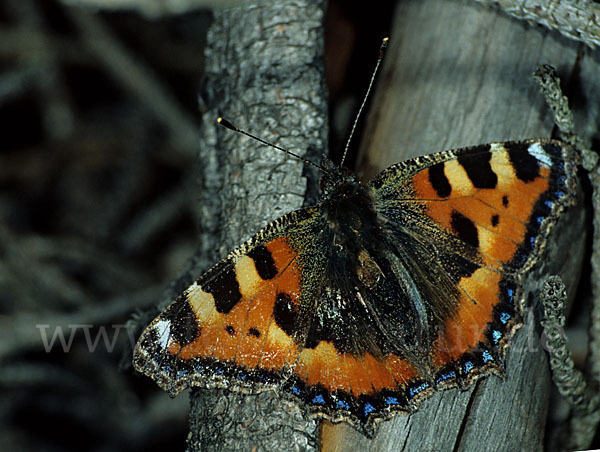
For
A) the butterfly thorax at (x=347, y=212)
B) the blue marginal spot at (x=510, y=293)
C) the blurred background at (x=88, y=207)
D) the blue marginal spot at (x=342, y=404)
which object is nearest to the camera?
the blue marginal spot at (x=342, y=404)

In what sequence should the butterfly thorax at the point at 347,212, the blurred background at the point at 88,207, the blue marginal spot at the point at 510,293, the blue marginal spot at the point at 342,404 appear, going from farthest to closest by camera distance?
the blurred background at the point at 88,207
the butterfly thorax at the point at 347,212
the blue marginal spot at the point at 510,293
the blue marginal spot at the point at 342,404

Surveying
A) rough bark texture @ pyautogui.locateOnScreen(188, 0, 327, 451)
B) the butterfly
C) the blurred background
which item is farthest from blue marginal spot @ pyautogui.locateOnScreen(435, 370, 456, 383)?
the blurred background

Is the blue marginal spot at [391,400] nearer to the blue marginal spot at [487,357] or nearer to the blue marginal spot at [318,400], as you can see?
the blue marginal spot at [318,400]

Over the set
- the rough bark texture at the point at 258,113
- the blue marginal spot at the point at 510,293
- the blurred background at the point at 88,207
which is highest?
the rough bark texture at the point at 258,113

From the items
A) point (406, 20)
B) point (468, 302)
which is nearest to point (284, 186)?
point (468, 302)

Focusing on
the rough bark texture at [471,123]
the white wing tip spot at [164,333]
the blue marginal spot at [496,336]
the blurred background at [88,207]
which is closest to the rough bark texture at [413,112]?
the rough bark texture at [471,123]

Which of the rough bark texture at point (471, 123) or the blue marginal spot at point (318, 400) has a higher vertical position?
the rough bark texture at point (471, 123)

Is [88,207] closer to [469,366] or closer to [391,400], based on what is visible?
[391,400]
